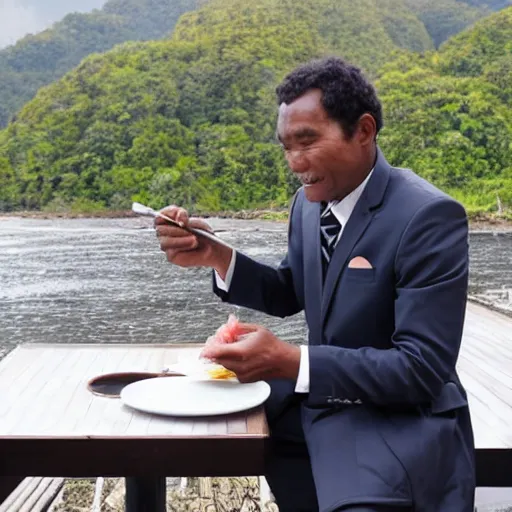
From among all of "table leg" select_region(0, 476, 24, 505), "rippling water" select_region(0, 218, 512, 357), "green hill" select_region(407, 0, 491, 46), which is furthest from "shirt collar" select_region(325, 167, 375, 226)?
"green hill" select_region(407, 0, 491, 46)

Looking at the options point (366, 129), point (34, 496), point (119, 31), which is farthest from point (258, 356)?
point (119, 31)

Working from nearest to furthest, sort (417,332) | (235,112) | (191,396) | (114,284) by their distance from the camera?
1. (417,332)
2. (191,396)
3. (114,284)
4. (235,112)

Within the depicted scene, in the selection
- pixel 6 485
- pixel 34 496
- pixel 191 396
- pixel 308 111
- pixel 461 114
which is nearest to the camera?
pixel 308 111

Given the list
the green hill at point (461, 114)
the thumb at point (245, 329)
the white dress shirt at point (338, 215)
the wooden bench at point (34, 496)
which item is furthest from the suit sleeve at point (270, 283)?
the green hill at point (461, 114)

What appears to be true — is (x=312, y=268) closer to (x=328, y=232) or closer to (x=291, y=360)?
(x=328, y=232)

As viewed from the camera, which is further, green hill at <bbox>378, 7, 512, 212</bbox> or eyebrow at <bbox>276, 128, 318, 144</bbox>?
green hill at <bbox>378, 7, 512, 212</bbox>

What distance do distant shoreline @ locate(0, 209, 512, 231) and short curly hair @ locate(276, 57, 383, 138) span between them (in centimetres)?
208

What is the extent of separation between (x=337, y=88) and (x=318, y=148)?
9 centimetres

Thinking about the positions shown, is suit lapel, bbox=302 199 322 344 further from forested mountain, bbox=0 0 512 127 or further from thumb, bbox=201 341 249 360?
forested mountain, bbox=0 0 512 127

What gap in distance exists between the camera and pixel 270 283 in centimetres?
140

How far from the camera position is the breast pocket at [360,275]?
1099mm

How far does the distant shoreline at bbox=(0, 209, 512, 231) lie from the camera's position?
10.3 ft

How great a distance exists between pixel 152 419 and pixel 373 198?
1.59 feet

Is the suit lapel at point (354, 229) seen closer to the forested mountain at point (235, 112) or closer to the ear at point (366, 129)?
the ear at point (366, 129)
